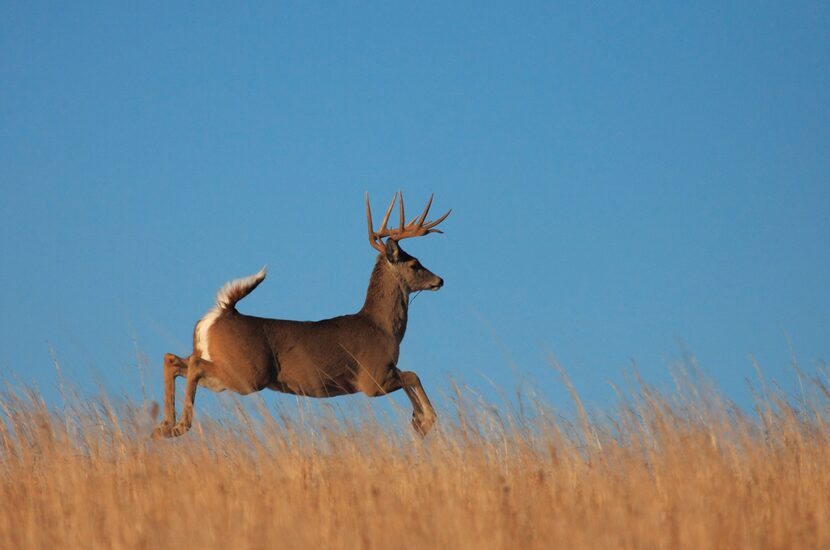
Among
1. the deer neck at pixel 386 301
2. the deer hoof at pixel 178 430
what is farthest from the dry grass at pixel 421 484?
the deer neck at pixel 386 301

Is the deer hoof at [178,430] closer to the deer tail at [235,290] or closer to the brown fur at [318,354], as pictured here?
the brown fur at [318,354]

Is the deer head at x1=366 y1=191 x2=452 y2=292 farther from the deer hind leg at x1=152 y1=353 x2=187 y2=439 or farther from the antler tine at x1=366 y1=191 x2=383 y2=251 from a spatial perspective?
the deer hind leg at x1=152 y1=353 x2=187 y2=439

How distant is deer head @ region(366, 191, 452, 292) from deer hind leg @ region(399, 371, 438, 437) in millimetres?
1271

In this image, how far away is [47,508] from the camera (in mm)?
7004

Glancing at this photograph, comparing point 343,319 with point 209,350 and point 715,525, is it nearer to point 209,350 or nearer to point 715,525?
point 209,350

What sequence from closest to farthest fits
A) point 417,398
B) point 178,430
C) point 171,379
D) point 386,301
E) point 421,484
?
point 421,484 < point 178,430 < point 171,379 < point 417,398 < point 386,301

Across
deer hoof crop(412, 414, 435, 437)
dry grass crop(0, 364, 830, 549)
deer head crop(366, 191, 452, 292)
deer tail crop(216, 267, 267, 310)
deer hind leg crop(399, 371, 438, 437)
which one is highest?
deer head crop(366, 191, 452, 292)

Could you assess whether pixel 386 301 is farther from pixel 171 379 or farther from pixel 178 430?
pixel 178 430

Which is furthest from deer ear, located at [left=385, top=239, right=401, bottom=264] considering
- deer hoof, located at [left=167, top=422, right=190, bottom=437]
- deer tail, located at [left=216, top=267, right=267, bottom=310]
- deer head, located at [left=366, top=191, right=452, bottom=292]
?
deer hoof, located at [left=167, top=422, right=190, bottom=437]

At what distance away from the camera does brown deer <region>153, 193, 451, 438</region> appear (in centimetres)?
1055

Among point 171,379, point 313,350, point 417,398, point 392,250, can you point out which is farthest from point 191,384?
point 392,250

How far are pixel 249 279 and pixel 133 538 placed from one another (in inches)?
195

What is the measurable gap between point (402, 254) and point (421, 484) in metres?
5.42

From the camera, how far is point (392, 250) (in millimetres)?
11969
